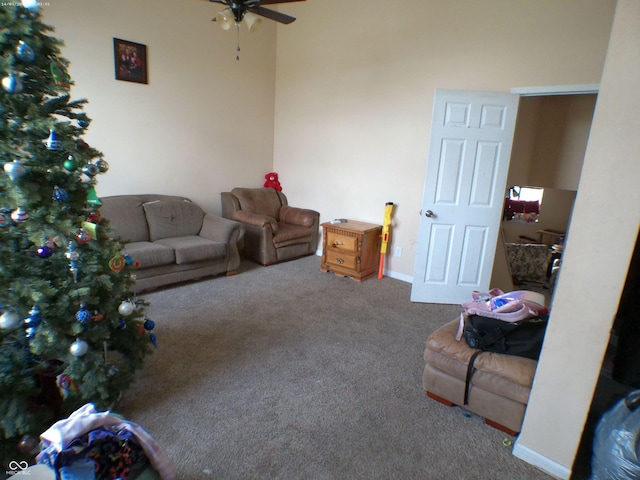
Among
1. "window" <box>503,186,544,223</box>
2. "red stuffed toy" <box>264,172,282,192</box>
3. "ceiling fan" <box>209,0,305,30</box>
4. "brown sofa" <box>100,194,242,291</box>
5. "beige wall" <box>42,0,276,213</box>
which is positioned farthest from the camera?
"red stuffed toy" <box>264,172,282,192</box>

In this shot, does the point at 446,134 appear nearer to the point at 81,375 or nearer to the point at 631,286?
the point at 631,286

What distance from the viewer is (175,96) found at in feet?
14.0

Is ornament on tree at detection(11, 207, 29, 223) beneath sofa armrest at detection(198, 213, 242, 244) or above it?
above

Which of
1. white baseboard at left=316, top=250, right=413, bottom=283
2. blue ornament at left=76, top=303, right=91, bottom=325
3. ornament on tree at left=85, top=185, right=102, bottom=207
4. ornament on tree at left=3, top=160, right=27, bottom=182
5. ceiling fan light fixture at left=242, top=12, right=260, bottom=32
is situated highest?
ceiling fan light fixture at left=242, top=12, right=260, bottom=32

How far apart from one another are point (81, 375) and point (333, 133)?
156 inches

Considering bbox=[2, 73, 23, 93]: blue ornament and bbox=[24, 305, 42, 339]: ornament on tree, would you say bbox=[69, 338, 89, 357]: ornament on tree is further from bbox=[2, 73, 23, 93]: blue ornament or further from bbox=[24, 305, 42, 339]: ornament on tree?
bbox=[2, 73, 23, 93]: blue ornament

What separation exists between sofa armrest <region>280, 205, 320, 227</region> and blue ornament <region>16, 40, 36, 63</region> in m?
3.64

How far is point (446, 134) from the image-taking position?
3.33 m

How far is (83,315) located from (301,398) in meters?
1.26

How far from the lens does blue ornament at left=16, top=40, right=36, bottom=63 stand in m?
1.45

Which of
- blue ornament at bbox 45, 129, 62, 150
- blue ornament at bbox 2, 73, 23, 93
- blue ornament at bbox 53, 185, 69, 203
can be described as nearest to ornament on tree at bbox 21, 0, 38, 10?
blue ornament at bbox 2, 73, 23, 93

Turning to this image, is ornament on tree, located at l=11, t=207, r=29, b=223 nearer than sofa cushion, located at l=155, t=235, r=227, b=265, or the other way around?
ornament on tree, located at l=11, t=207, r=29, b=223

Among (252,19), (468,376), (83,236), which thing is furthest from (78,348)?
(252,19)

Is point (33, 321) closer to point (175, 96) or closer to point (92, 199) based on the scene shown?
point (92, 199)
